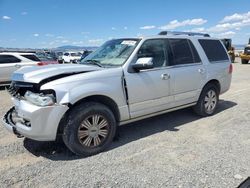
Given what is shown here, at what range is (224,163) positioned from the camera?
13.0ft

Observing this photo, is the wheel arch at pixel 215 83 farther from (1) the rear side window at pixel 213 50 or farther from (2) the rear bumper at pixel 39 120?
(2) the rear bumper at pixel 39 120

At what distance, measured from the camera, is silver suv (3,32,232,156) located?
4031 mm

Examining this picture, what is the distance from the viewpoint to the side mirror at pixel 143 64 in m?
4.65

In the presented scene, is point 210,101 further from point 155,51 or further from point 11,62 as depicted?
point 11,62

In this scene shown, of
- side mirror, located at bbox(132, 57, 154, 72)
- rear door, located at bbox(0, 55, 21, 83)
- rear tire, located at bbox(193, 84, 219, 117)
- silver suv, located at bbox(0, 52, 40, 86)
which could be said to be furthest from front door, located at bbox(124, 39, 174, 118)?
rear door, located at bbox(0, 55, 21, 83)

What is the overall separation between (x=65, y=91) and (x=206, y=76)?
3.39 meters

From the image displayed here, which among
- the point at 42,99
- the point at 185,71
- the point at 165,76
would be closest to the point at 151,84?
the point at 165,76

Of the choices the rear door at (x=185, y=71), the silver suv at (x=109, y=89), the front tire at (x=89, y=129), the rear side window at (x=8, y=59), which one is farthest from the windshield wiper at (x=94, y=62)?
the rear side window at (x=8, y=59)

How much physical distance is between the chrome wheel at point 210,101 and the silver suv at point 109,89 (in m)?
0.09

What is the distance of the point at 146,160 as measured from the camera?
4.12 m

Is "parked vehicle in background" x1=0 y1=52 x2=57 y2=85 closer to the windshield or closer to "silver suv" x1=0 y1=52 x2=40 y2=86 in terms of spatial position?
"silver suv" x1=0 y1=52 x2=40 y2=86

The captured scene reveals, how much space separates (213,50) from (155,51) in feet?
6.38

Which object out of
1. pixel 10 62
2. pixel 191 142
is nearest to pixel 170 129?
pixel 191 142

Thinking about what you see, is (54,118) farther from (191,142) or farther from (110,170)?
(191,142)
